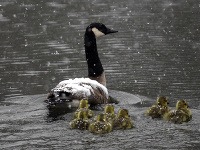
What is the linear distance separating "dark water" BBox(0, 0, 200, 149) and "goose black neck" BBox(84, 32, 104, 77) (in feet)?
2.77

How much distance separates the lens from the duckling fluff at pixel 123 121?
36.0ft

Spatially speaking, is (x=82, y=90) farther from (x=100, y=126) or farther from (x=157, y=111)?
(x=100, y=126)

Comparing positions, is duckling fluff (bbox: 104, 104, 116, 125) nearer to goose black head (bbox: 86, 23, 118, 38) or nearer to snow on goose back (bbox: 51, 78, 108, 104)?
snow on goose back (bbox: 51, 78, 108, 104)

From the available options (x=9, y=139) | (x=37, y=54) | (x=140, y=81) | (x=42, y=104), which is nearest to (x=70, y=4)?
(x=37, y=54)

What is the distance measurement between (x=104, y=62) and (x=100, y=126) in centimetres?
865

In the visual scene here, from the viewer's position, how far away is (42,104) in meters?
13.5

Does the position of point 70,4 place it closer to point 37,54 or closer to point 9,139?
point 37,54

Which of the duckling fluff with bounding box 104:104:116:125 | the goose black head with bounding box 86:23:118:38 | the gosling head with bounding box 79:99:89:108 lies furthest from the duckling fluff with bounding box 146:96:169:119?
the goose black head with bounding box 86:23:118:38

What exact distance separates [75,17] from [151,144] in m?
19.5

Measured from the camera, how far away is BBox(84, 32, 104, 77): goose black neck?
15164 millimetres

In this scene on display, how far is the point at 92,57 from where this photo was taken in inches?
607

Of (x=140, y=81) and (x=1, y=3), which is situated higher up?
(x=1, y=3)

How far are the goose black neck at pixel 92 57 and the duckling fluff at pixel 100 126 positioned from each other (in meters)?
4.35

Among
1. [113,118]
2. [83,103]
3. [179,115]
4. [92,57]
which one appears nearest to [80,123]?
[113,118]
